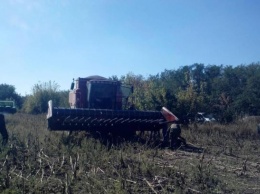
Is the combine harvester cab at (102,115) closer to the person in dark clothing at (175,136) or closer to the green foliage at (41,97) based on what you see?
the person in dark clothing at (175,136)

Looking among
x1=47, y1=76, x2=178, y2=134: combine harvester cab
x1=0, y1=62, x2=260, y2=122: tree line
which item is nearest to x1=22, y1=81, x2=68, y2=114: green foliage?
x1=0, y1=62, x2=260, y2=122: tree line

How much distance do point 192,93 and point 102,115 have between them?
1507 centimetres

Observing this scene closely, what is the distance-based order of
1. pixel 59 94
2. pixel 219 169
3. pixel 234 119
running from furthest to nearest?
pixel 59 94 → pixel 234 119 → pixel 219 169

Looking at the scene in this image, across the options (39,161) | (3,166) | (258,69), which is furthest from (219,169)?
(258,69)

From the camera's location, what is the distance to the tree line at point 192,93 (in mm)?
25844

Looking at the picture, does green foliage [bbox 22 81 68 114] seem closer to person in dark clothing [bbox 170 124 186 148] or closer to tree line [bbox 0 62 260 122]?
tree line [bbox 0 62 260 122]

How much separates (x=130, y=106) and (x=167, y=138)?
3397 millimetres

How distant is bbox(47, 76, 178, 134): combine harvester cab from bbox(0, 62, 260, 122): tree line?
1.79m

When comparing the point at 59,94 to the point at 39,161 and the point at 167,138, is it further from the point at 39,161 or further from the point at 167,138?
the point at 39,161

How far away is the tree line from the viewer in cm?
2584

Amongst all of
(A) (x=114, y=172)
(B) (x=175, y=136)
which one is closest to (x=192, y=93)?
(B) (x=175, y=136)

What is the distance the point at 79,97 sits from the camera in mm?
17000

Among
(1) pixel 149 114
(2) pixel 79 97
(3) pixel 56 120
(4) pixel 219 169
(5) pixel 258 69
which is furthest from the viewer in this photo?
(5) pixel 258 69

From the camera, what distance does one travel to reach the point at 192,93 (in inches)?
1107
